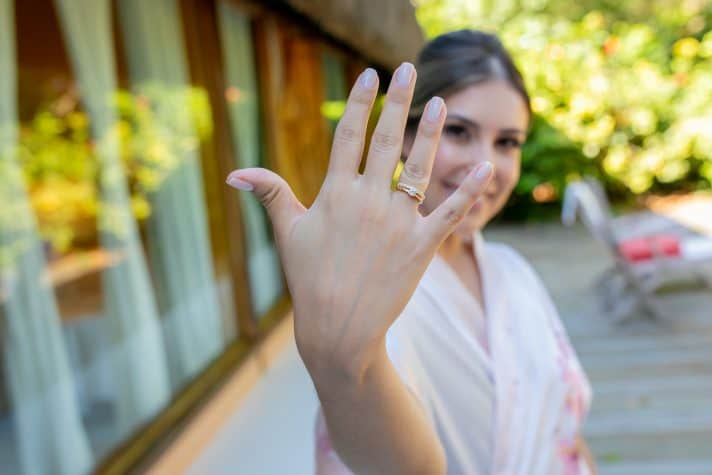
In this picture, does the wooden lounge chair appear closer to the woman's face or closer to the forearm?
the woman's face

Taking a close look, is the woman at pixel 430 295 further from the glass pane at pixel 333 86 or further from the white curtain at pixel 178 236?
the glass pane at pixel 333 86

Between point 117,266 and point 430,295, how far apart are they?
7.03 feet

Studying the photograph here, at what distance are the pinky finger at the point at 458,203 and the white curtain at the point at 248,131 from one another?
2.82 meters

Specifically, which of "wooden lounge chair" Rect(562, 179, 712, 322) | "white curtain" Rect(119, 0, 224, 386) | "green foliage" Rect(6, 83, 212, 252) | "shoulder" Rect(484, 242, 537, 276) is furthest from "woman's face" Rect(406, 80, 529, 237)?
"wooden lounge chair" Rect(562, 179, 712, 322)

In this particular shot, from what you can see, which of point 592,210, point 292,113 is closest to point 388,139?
point 292,113

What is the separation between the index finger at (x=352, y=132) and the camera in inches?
25.5

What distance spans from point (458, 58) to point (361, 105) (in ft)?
1.71

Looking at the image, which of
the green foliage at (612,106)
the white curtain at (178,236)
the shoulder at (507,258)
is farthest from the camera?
the green foliage at (612,106)

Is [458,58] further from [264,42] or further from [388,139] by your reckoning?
[264,42]

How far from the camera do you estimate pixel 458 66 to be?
110cm

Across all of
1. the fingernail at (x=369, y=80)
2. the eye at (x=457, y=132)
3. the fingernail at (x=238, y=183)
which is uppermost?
the fingernail at (x=369, y=80)

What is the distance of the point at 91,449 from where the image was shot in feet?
8.64

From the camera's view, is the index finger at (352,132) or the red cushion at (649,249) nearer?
the index finger at (352,132)

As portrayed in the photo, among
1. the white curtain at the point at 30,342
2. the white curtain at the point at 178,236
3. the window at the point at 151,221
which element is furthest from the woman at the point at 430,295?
the white curtain at the point at 178,236
